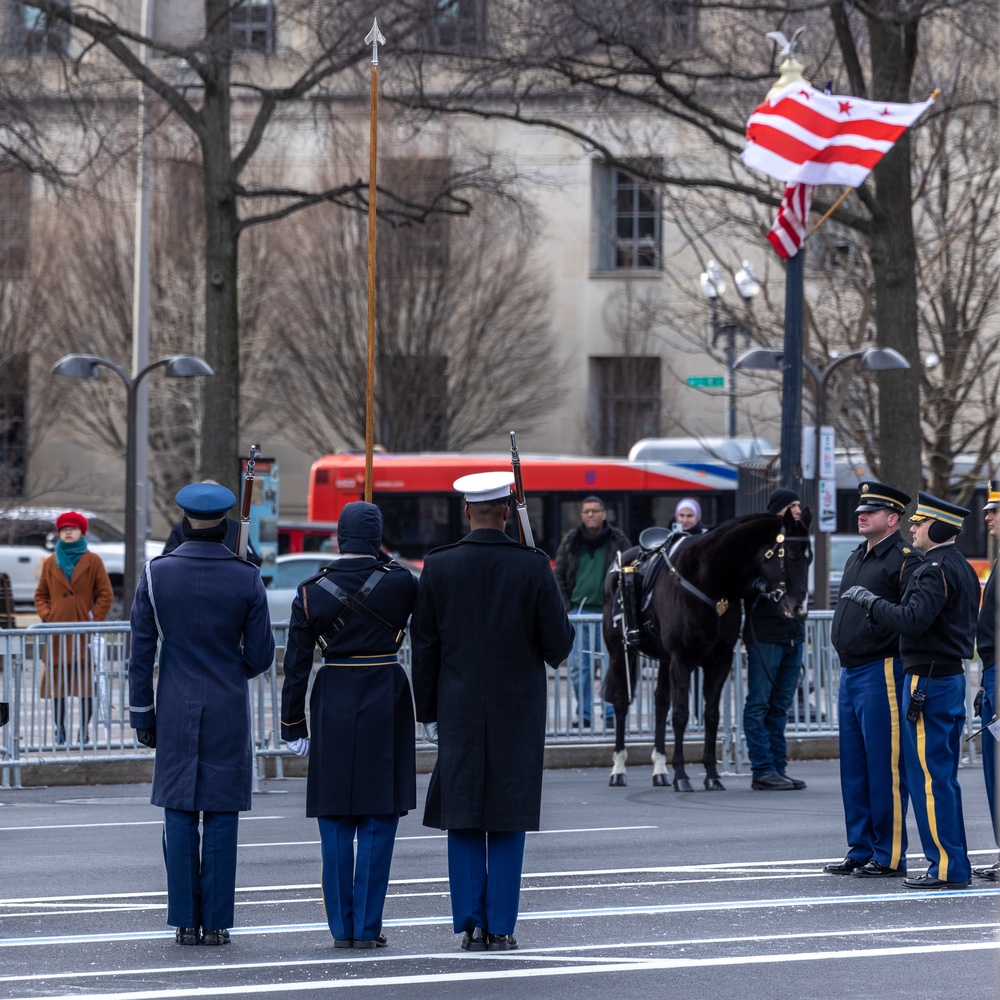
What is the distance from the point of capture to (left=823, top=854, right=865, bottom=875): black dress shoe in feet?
31.6

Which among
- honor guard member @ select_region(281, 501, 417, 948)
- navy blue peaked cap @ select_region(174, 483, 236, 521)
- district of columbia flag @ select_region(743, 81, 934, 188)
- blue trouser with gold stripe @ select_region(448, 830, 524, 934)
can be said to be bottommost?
blue trouser with gold stripe @ select_region(448, 830, 524, 934)

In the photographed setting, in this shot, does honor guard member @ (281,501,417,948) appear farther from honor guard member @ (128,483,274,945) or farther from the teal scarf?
the teal scarf

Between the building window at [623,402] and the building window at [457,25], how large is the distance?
2143 cm

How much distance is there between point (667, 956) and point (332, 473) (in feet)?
90.6

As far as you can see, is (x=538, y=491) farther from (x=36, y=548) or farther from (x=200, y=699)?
(x=200, y=699)

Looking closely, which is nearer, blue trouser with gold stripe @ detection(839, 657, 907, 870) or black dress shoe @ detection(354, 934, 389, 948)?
black dress shoe @ detection(354, 934, 389, 948)

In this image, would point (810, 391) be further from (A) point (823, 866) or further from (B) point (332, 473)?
(A) point (823, 866)

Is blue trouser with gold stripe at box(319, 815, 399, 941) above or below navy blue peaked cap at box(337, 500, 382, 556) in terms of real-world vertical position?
below

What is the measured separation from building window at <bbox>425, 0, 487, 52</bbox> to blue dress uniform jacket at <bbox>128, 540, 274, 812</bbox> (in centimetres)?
1278

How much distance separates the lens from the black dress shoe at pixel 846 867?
9.63m

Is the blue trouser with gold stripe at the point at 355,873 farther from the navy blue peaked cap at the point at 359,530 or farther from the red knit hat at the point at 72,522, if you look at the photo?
the red knit hat at the point at 72,522

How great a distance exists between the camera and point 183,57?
20.7 m

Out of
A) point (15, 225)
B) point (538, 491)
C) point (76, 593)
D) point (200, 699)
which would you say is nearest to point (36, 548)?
point (15, 225)

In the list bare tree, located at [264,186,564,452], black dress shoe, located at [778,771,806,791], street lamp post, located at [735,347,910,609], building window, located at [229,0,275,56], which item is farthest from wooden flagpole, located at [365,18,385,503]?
bare tree, located at [264,186,564,452]
